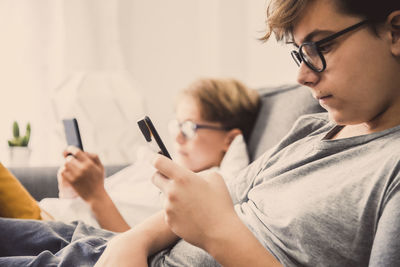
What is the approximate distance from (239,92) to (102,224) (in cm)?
73

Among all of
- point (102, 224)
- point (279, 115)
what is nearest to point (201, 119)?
→ point (279, 115)

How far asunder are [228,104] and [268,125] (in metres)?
0.22

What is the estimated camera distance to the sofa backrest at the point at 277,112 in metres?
1.22

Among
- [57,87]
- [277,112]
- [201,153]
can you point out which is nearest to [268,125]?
[277,112]

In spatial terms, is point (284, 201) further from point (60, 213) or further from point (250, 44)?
point (250, 44)

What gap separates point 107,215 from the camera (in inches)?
45.5

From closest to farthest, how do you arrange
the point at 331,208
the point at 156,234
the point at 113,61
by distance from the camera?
the point at 331,208
the point at 156,234
the point at 113,61

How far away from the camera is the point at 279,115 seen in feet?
4.31

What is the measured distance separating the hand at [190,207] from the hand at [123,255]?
0.13 metres

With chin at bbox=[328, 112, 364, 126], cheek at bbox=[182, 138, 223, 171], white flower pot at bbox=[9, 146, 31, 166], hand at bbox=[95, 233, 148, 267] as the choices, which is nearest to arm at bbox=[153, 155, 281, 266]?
hand at bbox=[95, 233, 148, 267]

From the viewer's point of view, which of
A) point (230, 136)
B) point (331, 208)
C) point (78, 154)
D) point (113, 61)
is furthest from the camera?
point (113, 61)

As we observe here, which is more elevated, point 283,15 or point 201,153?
point 283,15

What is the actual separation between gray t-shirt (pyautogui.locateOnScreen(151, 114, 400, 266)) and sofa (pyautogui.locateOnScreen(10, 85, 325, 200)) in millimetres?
390

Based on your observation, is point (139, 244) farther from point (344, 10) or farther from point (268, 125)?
point (268, 125)
